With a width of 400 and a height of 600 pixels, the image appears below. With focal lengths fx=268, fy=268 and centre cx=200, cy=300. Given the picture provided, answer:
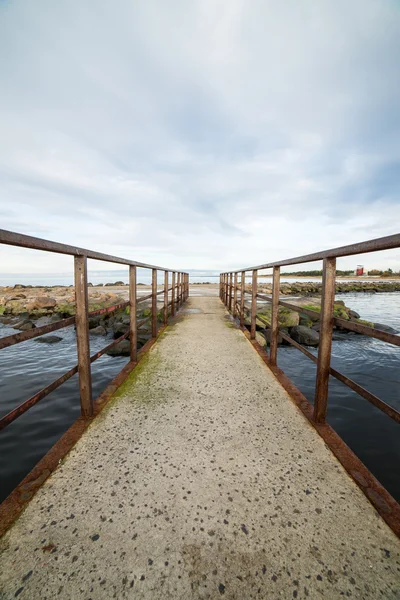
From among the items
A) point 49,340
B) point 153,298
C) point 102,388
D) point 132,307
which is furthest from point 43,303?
point 132,307

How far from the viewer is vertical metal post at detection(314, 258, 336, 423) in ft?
6.48

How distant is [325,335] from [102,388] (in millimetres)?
3397

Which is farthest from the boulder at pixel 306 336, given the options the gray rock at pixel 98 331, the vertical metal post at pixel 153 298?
the gray rock at pixel 98 331

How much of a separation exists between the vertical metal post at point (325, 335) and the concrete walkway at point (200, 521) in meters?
0.19

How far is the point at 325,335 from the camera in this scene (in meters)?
2.01

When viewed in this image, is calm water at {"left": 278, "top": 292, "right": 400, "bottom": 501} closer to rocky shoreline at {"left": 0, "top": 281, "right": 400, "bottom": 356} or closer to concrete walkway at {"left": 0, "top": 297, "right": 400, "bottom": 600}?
rocky shoreline at {"left": 0, "top": 281, "right": 400, "bottom": 356}

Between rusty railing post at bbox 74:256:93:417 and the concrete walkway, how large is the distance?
0.19m

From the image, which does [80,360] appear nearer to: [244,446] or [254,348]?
[244,446]

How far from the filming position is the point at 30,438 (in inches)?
112

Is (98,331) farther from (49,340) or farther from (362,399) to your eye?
(362,399)

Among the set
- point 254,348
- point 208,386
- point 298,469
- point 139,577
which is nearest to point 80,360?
point 208,386

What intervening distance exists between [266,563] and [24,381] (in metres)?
4.67

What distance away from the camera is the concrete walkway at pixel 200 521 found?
3.32 ft

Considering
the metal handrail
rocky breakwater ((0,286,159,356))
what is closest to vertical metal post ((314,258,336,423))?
the metal handrail
